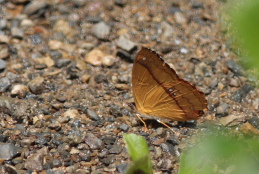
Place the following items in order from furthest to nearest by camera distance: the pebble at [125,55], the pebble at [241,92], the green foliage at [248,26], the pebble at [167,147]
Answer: the pebble at [125,55] → the pebble at [241,92] → the pebble at [167,147] → the green foliage at [248,26]

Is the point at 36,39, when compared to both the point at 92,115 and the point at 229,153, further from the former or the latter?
the point at 229,153

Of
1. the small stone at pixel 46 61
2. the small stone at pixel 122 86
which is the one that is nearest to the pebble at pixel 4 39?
the small stone at pixel 46 61

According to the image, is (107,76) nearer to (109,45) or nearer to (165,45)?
(109,45)

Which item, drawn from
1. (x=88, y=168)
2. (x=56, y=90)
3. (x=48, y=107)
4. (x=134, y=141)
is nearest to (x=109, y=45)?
(x=56, y=90)

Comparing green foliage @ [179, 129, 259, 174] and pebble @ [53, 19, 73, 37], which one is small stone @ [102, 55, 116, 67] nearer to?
pebble @ [53, 19, 73, 37]

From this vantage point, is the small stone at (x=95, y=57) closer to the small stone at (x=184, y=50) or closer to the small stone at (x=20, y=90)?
the small stone at (x=20, y=90)

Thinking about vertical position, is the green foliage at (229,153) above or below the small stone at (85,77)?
above

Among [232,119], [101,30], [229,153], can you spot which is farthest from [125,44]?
[229,153]
